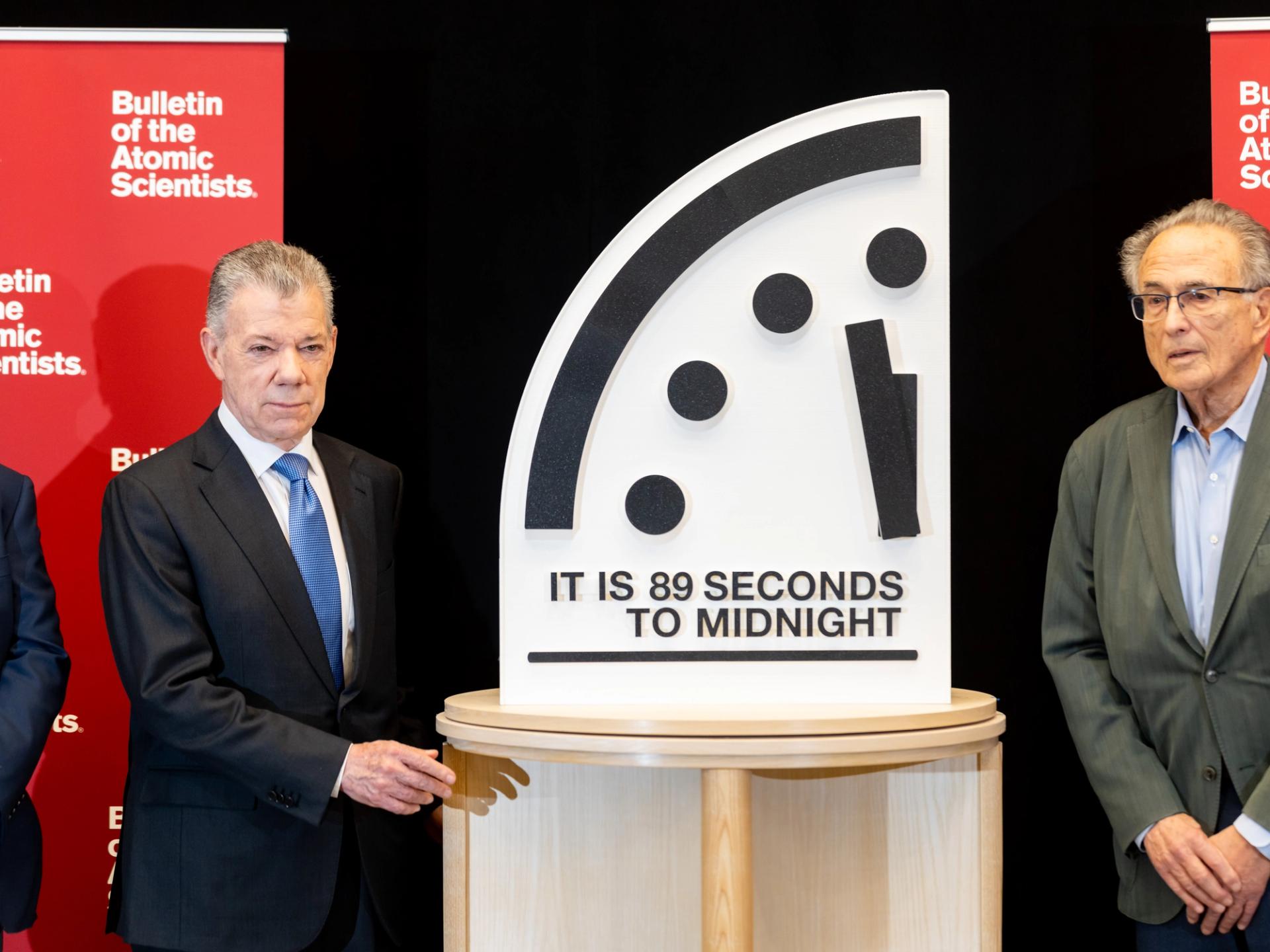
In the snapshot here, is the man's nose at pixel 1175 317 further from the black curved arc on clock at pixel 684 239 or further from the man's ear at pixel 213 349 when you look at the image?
the man's ear at pixel 213 349

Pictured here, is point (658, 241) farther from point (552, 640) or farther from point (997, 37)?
point (997, 37)

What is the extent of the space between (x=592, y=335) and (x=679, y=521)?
0.35 meters

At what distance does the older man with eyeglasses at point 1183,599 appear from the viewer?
7.34ft

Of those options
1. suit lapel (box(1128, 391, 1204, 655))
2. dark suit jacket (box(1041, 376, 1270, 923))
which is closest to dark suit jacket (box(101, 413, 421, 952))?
dark suit jacket (box(1041, 376, 1270, 923))

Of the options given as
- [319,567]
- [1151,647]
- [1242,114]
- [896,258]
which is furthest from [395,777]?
[1242,114]

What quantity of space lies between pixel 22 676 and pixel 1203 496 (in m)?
2.11

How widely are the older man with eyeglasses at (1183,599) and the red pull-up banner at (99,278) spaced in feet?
6.43

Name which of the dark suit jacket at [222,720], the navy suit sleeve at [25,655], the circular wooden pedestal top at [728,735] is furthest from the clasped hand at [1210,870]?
the navy suit sleeve at [25,655]

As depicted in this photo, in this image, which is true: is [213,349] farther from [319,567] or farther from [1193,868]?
[1193,868]

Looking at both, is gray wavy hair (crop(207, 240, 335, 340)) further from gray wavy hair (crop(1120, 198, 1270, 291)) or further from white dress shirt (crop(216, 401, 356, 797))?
gray wavy hair (crop(1120, 198, 1270, 291))

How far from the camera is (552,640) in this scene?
2217 millimetres

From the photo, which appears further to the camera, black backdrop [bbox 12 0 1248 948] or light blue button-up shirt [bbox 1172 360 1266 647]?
black backdrop [bbox 12 0 1248 948]

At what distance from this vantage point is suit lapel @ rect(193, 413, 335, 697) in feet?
7.43

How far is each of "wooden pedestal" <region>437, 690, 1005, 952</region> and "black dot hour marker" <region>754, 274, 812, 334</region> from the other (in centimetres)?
64
